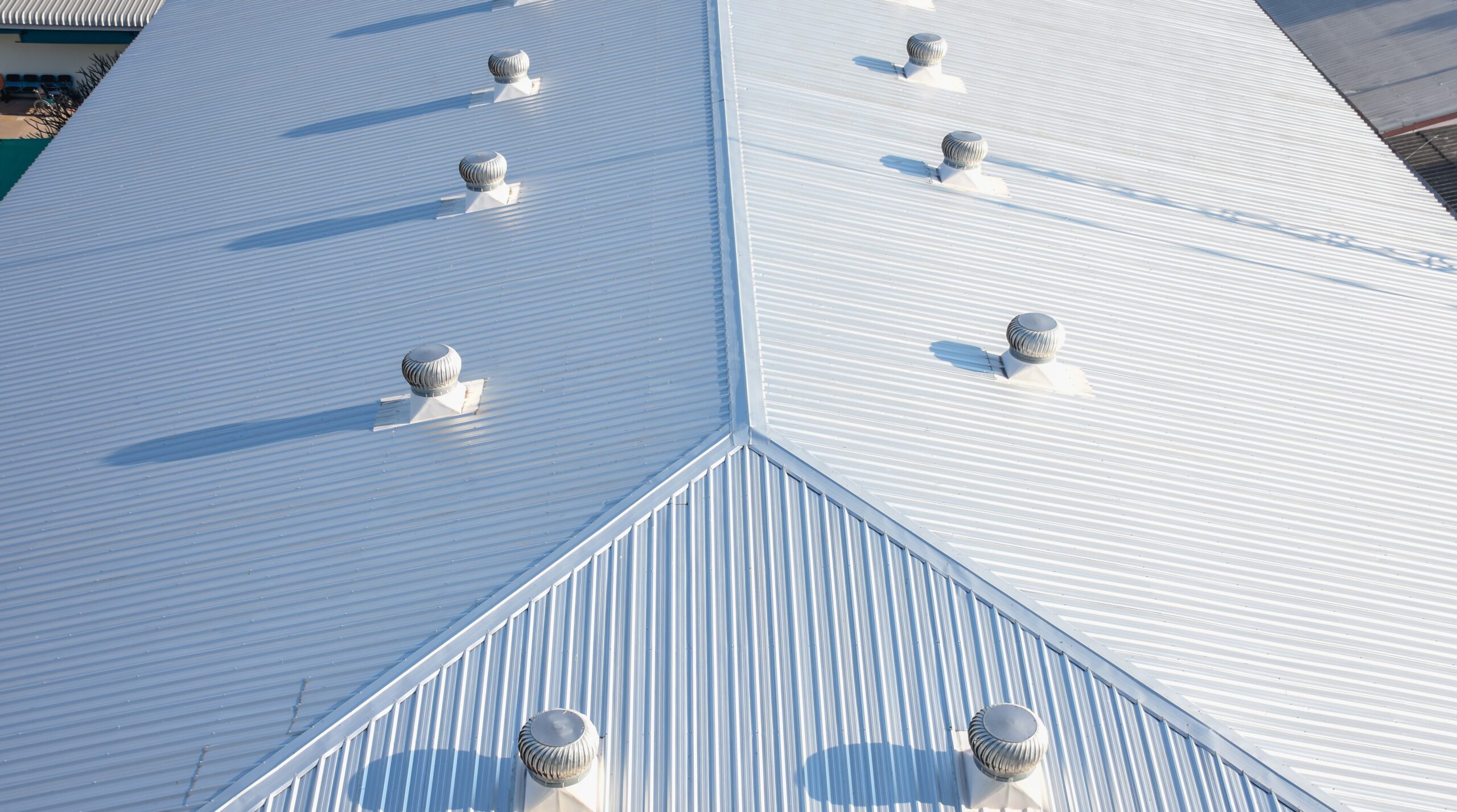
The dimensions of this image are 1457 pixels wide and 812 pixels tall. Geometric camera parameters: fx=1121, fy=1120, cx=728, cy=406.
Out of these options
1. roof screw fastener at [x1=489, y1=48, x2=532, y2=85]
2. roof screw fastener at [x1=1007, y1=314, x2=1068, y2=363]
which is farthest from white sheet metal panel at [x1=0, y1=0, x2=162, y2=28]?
roof screw fastener at [x1=1007, y1=314, x2=1068, y2=363]

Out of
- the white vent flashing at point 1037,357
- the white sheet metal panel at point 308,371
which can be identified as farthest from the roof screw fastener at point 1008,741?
the white vent flashing at point 1037,357

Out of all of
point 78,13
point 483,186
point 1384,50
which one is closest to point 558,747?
point 483,186

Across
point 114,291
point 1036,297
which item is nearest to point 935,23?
Result: point 1036,297

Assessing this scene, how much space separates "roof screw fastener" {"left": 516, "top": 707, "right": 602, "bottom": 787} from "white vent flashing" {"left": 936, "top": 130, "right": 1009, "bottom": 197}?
9115 mm

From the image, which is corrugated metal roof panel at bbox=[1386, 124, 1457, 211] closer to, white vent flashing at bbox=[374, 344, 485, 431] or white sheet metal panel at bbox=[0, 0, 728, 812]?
white sheet metal panel at bbox=[0, 0, 728, 812]

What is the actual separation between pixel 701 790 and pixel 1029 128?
1186 centimetres

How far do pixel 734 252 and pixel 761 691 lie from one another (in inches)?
202

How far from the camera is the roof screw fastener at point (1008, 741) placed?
23.8ft

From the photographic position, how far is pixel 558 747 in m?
7.23

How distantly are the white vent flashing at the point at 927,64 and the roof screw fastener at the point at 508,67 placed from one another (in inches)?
223

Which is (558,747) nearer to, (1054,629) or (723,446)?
(723,446)

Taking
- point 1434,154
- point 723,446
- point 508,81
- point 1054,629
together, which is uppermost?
point 723,446

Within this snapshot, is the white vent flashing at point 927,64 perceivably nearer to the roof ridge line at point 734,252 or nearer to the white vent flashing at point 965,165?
the roof ridge line at point 734,252

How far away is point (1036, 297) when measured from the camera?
12.5m
